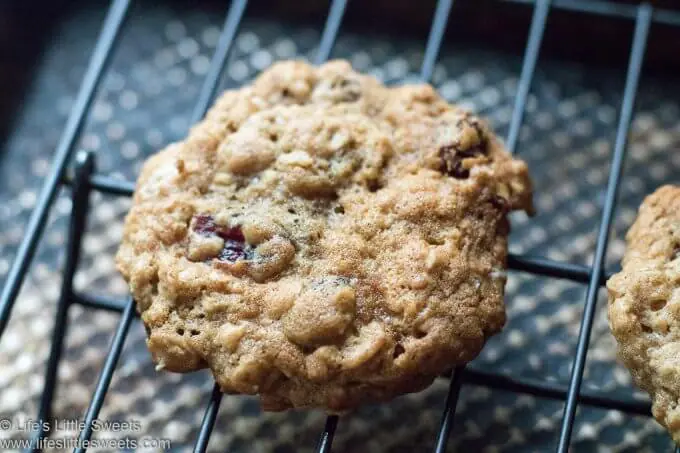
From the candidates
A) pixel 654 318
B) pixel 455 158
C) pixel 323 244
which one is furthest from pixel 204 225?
pixel 654 318

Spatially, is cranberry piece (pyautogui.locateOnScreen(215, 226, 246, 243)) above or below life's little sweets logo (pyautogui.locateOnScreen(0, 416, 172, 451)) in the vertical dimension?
above

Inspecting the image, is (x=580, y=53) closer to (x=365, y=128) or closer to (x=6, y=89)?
(x=365, y=128)

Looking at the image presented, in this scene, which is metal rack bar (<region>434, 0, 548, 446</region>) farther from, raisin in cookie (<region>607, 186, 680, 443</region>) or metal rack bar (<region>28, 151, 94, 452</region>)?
metal rack bar (<region>28, 151, 94, 452</region>)

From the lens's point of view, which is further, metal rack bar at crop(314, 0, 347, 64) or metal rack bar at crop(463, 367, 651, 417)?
metal rack bar at crop(314, 0, 347, 64)

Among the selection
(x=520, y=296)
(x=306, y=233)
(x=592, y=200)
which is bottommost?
(x=520, y=296)

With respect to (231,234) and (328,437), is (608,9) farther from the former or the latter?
(328,437)

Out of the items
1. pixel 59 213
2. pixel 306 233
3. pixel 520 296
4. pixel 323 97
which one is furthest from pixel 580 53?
pixel 59 213

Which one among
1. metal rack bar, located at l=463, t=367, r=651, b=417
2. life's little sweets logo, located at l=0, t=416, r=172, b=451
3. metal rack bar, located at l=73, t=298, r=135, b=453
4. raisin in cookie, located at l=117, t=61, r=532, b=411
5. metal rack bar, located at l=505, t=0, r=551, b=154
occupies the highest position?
metal rack bar, located at l=505, t=0, r=551, b=154

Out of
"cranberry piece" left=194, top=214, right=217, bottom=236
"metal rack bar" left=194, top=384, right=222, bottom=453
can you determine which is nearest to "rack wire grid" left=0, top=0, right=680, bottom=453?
"metal rack bar" left=194, top=384, right=222, bottom=453
